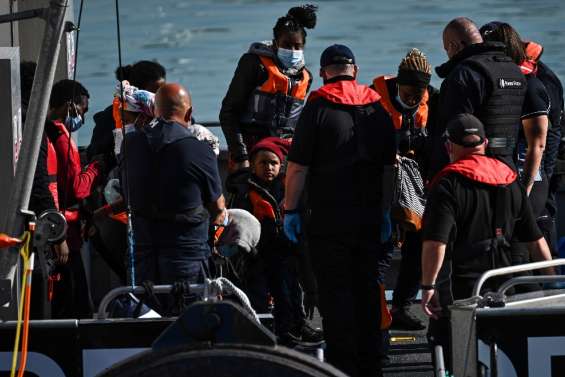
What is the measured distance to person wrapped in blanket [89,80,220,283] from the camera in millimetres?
7160

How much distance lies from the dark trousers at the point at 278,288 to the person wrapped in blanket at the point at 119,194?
0.68 metres

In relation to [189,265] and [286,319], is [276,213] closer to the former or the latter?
[286,319]

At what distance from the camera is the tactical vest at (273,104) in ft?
27.6

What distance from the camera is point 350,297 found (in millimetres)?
6648

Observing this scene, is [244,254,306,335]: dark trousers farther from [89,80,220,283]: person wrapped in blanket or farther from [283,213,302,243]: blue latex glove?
[283,213,302,243]: blue latex glove

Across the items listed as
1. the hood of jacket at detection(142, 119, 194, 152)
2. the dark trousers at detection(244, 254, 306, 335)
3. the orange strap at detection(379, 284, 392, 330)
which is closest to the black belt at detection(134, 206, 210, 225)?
the hood of jacket at detection(142, 119, 194, 152)

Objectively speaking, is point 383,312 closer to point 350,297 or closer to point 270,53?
point 350,297

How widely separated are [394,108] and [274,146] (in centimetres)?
73

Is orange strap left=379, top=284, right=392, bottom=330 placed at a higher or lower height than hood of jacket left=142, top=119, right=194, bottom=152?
lower

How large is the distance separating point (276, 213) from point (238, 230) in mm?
622

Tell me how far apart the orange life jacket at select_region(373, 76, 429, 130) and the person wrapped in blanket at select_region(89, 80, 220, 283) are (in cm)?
101

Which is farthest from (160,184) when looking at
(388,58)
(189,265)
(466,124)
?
(388,58)

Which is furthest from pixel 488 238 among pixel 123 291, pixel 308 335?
pixel 308 335

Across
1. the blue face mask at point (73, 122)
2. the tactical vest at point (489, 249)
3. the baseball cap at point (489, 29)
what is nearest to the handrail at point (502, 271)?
the tactical vest at point (489, 249)
